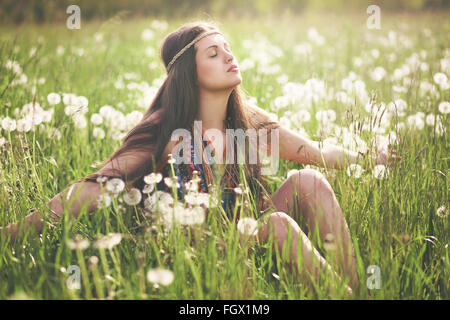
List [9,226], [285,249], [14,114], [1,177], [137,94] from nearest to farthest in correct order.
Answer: [285,249] < [9,226] < [1,177] < [14,114] < [137,94]

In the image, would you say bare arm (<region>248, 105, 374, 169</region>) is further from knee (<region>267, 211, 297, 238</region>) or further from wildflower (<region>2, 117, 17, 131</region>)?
wildflower (<region>2, 117, 17, 131</region>)

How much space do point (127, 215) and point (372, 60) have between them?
4.70 meters

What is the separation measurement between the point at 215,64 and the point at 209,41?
142 mm

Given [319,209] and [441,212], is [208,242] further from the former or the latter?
[441,212]

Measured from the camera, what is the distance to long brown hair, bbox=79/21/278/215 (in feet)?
7.16

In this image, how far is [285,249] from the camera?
1.77 m

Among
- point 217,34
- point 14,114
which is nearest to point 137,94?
point 14,114

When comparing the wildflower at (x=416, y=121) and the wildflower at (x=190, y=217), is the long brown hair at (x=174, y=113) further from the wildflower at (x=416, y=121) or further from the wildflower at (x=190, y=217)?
the wildflower at (x=416, y=121)

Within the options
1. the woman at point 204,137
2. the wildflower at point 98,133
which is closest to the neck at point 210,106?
the woman at point 204,137

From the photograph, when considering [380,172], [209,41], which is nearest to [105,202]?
[209,41]

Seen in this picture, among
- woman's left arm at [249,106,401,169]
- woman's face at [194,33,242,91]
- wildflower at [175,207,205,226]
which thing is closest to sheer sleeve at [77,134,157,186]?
woman's face at [194,33,242,91]

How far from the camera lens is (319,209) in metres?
1.91
